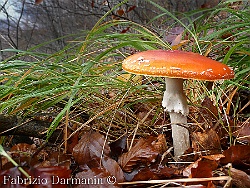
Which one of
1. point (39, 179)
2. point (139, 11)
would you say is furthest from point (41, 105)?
point (139, 11)

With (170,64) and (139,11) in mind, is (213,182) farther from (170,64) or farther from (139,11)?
(139,11)

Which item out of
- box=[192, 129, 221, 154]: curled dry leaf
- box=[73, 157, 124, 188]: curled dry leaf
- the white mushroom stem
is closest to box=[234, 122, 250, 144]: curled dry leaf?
box=[192, 129, 221, 154]: curled dry leaf

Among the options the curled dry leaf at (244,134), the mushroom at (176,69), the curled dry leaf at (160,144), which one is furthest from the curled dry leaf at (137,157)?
the curled dry leaf at (244,134)

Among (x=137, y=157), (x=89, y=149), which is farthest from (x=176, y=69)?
(x=89, y=149)

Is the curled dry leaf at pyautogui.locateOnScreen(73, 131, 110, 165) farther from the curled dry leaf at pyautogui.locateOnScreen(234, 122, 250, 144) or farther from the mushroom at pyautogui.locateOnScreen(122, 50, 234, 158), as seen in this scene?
the curled dry leaf at pyautogui.locateOnScreen(234, 122, 250, 144)

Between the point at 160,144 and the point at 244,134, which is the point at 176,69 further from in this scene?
the point at 244,134

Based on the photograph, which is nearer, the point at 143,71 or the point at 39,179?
the point at 39,179
